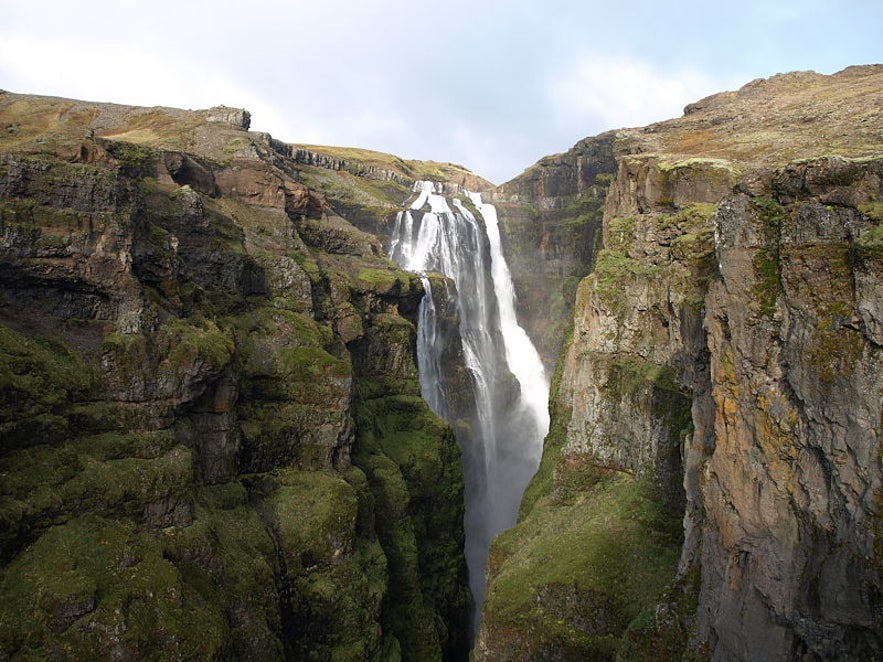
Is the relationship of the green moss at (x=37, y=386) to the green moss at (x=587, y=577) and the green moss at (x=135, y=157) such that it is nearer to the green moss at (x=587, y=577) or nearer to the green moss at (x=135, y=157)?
the green moss at (x=587, y=577)

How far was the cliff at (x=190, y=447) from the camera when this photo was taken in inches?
667

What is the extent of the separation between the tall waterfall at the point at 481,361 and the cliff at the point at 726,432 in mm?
15091

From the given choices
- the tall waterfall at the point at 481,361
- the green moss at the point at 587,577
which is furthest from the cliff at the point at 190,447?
the tall waterfall at the point at 481,361

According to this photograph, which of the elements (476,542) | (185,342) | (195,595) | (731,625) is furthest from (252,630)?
(476,542)

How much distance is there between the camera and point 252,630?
1970 centimetres

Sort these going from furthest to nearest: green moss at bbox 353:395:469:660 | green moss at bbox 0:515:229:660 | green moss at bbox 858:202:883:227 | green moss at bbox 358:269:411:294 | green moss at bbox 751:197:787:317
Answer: green moss at bbox 358:269:411:294 → green moss at bbox 353:395:469:660 → green moss at bbox 0:515:229:660 → green moss at bbox 751:197:787:317 → green moss at bbox 858:202:883:227

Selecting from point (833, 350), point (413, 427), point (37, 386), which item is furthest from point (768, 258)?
point (413, 427)

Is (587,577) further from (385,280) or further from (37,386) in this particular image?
(385,280)

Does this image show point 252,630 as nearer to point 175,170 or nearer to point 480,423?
point 175,170

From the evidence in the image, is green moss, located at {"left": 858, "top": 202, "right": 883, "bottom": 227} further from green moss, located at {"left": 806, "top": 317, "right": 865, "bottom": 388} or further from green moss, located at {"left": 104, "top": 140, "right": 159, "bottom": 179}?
green moss, located at {"left": 104, "top": 140, "right": 159, "bottom": 179}

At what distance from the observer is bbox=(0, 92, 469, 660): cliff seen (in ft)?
55.6

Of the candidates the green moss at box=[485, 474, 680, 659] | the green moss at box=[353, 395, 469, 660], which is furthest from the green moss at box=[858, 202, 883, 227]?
the green moss at box=[353, 395, 469, 660]

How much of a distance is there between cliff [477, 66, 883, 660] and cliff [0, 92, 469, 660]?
7.17 m

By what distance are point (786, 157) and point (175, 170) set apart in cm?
3600
